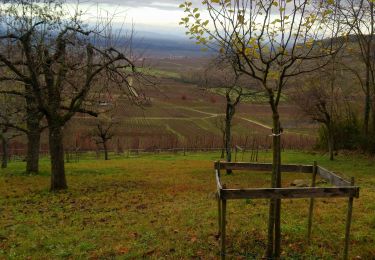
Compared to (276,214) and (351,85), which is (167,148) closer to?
(351,85)

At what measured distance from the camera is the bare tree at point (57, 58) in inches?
639

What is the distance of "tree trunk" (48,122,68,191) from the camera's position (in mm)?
17344

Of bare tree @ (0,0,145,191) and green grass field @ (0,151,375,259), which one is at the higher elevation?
bare tree @ (0,0,145,191)

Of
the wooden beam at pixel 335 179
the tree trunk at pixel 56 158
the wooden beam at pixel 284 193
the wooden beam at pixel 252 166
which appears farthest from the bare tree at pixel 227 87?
the wooden beam at pixel 284 193

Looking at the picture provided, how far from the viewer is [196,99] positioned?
120 meters

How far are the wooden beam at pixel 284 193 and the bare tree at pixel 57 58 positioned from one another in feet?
37.0

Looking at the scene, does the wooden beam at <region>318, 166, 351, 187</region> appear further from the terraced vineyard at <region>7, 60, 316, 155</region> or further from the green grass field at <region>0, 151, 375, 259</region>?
the terraced vineyard at <region>7, 60, 316, 155</region>

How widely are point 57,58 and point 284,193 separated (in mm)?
13894

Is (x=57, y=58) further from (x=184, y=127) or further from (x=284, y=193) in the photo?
(x=184, y=127)

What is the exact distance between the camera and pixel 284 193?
637 cm

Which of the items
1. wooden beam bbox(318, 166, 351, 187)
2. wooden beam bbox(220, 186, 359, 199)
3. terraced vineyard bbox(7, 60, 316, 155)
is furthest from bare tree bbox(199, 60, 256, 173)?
terraced vineyard bbox(7, 60, 316, 155)

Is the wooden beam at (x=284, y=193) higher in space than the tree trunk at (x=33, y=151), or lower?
higher

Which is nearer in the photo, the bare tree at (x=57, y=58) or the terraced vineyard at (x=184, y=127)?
the bare tree at (x=57, y=58)

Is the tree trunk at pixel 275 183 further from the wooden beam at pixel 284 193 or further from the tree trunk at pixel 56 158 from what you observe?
the tree trunk at pixel 56 158
